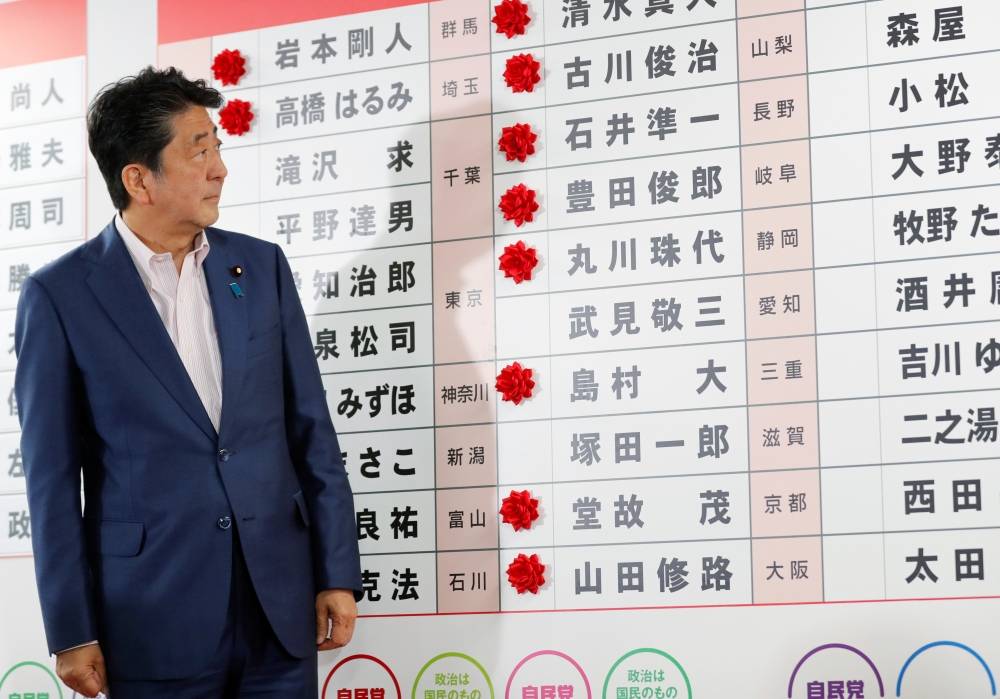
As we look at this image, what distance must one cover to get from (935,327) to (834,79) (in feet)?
1.56

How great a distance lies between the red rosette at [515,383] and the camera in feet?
7.41

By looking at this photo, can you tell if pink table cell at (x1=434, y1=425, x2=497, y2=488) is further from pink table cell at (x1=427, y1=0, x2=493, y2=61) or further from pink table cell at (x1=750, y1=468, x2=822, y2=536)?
pink table cell at (x1=427, y1=0, x2=493, y2=61)

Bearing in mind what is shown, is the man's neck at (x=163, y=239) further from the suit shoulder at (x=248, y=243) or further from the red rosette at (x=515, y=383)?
the red rosette at (x=515, y=383)

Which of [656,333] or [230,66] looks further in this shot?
[230,66]

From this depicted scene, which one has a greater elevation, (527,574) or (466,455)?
(466,455)

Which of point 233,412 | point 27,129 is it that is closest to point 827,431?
point 233,412

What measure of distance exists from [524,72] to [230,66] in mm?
651

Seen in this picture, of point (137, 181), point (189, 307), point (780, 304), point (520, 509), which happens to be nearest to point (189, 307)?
point (189, 307)

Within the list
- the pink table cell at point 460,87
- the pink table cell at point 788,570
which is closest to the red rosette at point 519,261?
the pink table cell at point 460,87

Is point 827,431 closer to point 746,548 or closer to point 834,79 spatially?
point 746,548

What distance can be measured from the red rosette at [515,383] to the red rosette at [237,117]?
775 millimetres

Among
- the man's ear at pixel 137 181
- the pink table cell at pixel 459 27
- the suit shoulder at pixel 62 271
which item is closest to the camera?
the suit shoulder at pixel 62 271

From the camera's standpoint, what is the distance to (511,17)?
7.73 ft

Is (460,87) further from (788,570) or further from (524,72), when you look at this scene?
(788,570)
